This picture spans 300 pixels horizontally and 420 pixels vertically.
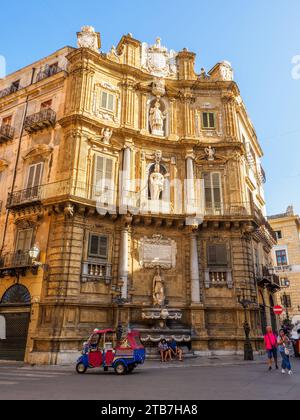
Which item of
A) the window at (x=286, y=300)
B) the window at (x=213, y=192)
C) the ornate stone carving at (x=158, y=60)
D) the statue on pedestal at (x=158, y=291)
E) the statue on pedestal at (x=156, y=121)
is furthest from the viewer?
the window at (x=286, y=300)

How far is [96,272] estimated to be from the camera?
18.5 metres

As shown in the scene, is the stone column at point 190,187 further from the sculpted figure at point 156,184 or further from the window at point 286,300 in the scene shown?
the window at point 286,300

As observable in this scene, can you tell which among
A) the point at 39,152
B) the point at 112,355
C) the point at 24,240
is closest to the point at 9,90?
the point at 39,152

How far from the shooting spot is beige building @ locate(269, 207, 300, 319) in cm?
3981

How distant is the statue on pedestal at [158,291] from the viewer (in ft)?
61.9

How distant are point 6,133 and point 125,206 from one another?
403 inches

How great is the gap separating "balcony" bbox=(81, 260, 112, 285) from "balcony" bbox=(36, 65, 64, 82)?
532 inches

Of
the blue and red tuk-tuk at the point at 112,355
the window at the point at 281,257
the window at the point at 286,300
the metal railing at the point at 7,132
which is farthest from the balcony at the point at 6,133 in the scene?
the window at the point at 281,257

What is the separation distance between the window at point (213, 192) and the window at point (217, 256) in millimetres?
2387

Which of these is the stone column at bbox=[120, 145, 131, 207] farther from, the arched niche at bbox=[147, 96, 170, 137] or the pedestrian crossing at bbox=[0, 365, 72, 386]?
the pedestrian crossing at bbox=[0, 365, 72, 386]

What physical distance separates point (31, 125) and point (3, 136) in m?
2.67

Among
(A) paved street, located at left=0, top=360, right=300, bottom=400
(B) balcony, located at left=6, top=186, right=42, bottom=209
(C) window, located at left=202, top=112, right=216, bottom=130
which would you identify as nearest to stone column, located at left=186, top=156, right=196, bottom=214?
(C) window, located at left=202, top=112, right=216, bottom=130

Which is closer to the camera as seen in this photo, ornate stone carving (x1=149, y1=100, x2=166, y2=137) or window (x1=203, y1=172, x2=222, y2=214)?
window (x1=203, y1=172, x2=222, y2=214)

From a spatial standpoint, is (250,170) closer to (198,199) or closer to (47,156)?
(198,199)
